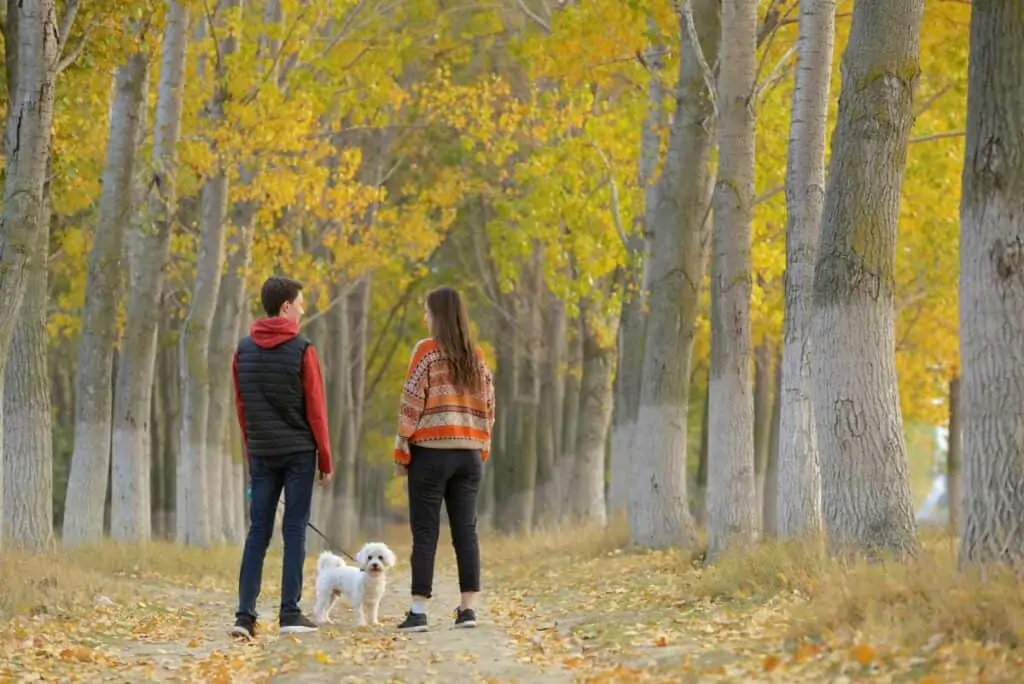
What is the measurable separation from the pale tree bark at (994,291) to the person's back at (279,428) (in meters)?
3.99

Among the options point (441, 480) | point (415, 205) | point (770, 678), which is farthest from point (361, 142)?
point (770, 678)

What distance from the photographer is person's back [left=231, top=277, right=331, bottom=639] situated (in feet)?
34.3

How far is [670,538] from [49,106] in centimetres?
887

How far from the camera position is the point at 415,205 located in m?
32.1

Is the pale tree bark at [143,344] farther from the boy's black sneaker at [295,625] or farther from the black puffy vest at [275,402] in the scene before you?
the black puffy vest at [275,402]

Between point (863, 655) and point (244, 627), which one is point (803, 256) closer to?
point (244, 627)

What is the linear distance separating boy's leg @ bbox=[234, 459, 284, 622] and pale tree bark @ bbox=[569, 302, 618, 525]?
56.8ft

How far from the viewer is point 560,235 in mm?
26312

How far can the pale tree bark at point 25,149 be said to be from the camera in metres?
12.4

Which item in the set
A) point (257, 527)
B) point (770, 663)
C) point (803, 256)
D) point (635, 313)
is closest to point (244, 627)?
point (257, 527)

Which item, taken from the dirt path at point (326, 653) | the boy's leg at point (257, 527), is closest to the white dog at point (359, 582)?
the dirt path at point (326, 653)

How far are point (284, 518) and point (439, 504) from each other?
3.31 feet

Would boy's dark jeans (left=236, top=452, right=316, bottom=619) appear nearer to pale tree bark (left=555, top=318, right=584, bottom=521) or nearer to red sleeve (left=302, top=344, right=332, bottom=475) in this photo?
red sleeve (left=302, top=344, right=332, bottom=475)

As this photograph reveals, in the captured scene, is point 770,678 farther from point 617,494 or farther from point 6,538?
point 617,494
